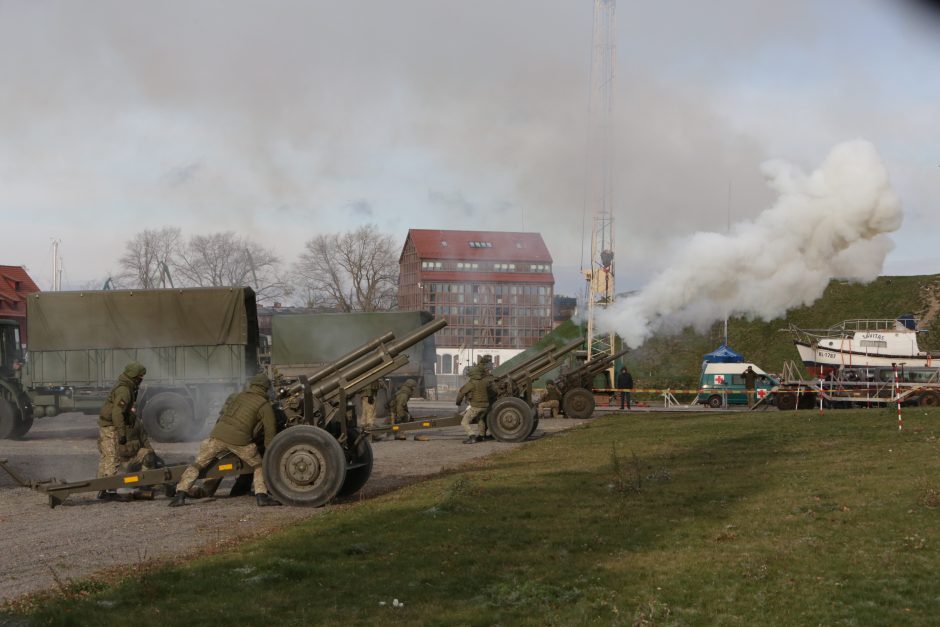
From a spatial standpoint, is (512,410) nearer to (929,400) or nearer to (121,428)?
(121,428)

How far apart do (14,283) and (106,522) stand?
61.4 meters

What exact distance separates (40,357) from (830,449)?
741 inches

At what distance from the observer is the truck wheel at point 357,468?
13.3 m

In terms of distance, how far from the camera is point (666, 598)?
7.03 metres

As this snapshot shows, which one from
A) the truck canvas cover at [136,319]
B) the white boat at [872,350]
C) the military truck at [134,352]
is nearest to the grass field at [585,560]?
the military truck at [134,352]

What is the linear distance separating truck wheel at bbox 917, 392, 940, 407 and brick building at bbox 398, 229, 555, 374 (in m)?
29.8

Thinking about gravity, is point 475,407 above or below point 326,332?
below

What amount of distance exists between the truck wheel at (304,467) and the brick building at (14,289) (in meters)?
48.7

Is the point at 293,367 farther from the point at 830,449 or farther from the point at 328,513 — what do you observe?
the point at 328,513

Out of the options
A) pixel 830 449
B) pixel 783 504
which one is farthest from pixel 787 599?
pixel 830 449

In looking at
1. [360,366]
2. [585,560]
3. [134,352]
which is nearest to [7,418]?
[134,352]

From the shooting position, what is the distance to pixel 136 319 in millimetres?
25000

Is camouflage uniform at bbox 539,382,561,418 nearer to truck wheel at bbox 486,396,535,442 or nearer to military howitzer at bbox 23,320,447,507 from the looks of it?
truck wheel at bbox 486,396,535,442

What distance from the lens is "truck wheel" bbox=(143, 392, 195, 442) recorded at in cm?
2378
